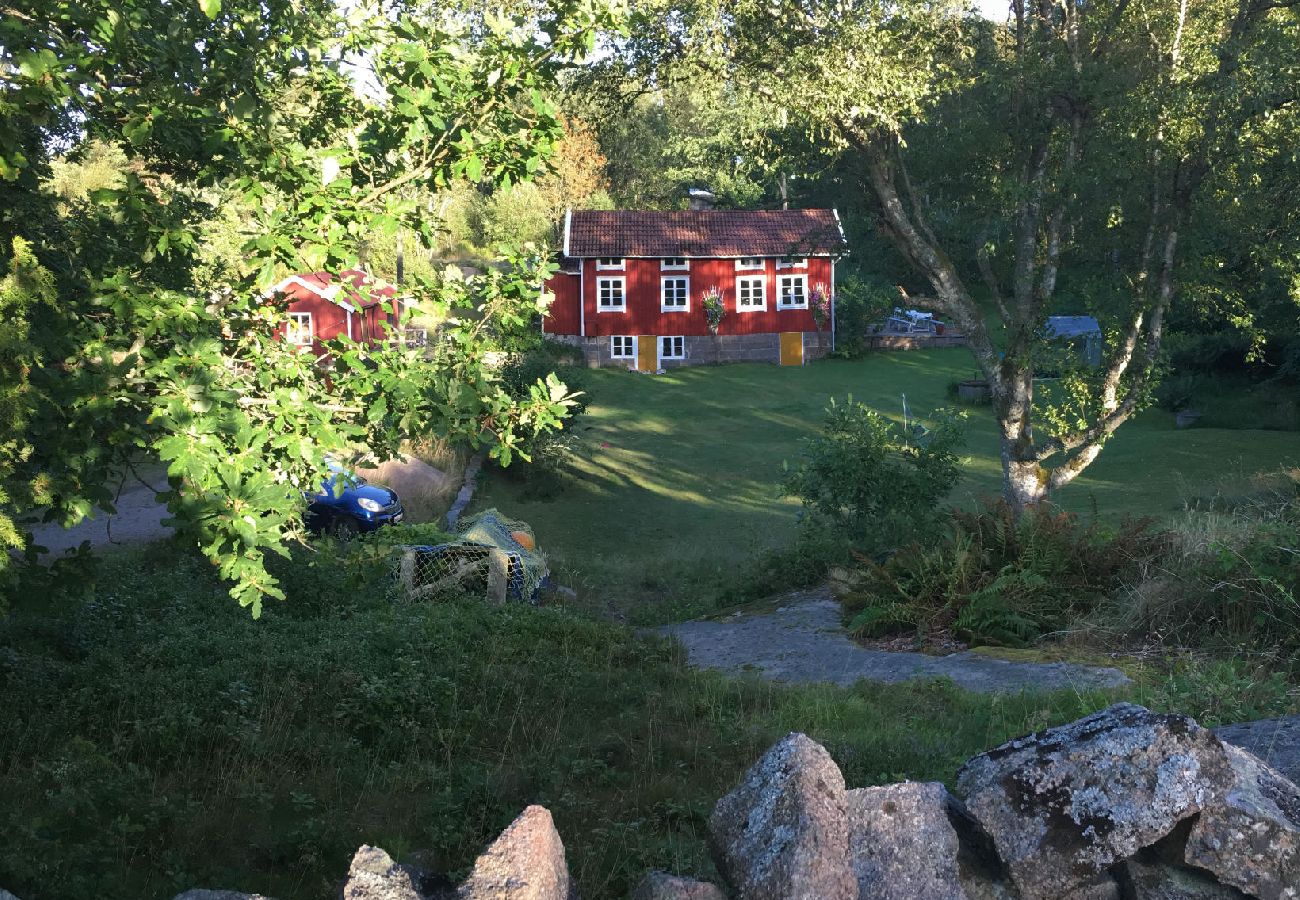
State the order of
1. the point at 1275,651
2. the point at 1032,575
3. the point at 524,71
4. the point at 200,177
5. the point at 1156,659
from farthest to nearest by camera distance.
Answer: the point at 1032,575 → the point at 1156,659 → the point at 1275,651 → the point at 200,177 → the point at 524,71

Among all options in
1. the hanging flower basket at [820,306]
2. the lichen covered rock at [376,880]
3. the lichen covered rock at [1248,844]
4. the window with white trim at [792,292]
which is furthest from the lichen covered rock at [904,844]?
the window with white trim at [792,292]

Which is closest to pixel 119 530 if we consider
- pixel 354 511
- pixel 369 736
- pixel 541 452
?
pixel 354 511

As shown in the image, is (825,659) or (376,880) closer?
(376,880)

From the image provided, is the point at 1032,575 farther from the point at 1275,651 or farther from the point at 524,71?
the point at 524,71


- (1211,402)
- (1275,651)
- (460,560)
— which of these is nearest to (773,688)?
(1275,651)

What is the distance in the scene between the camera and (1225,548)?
1012cm

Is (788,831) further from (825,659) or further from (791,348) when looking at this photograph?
(791,348)

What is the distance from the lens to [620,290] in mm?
48688

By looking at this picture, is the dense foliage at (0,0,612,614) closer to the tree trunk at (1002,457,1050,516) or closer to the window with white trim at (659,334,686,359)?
the tree trunk at (1002,457,1050,516)

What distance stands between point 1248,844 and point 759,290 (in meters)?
46.3

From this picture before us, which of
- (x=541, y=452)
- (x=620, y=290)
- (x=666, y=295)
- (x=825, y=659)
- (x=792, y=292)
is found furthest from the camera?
(x=792, y=292)

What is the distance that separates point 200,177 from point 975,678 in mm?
7408

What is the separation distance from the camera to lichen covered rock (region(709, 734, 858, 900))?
3863mm

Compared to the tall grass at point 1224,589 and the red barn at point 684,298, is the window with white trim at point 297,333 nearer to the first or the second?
the tall grass at point 1224,589
